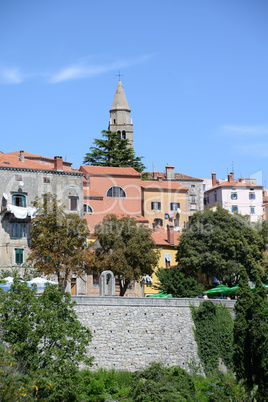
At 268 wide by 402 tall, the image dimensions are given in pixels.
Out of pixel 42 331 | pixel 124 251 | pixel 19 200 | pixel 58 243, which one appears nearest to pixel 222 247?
pixel 124 251

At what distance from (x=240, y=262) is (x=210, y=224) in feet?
14.8

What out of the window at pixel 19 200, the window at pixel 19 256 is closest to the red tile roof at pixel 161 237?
the window at pixel 19 200

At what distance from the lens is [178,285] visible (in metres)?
50.7

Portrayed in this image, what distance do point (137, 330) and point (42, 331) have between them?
24.9ft

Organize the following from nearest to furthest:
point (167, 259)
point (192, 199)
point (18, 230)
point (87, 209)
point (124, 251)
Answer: point (124, 251) → point (18, 230) → point (87, 209) → point (167, 259) → point (192, 199)

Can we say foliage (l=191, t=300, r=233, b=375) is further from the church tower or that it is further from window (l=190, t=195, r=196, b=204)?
the church tower

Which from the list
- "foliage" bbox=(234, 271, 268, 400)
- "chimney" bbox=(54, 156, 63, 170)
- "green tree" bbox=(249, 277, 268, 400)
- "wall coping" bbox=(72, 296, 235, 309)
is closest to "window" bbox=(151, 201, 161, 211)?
"chimney" bbox=(54, 156, 63, 170)

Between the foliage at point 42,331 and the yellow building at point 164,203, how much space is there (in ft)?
112

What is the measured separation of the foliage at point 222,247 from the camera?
187 feet

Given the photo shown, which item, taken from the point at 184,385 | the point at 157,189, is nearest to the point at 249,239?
the point at 157,189

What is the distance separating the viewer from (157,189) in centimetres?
7294

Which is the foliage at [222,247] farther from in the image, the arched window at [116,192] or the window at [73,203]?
the window at [73,203]

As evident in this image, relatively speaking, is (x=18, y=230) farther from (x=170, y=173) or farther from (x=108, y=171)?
(x=170, y=173)

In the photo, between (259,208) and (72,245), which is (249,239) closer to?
(72,245)
